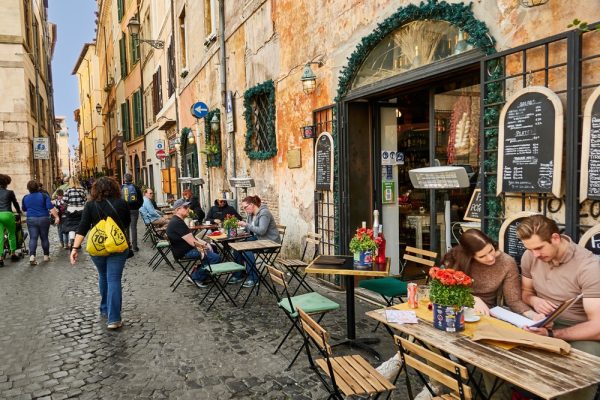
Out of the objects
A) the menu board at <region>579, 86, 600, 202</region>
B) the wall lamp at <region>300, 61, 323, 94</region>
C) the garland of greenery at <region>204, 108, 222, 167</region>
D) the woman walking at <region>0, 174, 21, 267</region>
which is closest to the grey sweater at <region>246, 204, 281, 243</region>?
the wall lamp at <region>300, 61, 323, 94</region>

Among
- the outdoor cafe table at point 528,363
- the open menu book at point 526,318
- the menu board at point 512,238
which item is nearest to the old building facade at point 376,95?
the menu board at point 512,238

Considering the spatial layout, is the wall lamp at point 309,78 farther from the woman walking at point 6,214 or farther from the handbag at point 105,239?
the woman walking at point 6,214

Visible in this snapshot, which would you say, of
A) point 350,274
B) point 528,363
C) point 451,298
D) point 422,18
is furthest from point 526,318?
point 422,18

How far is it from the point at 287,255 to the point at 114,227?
4003mm

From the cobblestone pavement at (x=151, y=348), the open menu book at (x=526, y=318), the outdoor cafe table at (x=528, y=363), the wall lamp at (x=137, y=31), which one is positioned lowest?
the cobblestone pavement at (x=151, y=348)

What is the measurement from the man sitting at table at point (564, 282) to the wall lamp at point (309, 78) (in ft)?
15.3

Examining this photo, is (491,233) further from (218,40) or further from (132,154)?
(132,154)

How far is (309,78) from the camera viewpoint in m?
7.13

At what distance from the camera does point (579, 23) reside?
328cm

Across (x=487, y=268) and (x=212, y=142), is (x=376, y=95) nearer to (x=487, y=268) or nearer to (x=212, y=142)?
(x=487, y=268)

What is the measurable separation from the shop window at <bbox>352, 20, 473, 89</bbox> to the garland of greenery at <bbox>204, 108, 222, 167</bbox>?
6785mm

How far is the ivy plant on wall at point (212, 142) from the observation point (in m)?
12.6

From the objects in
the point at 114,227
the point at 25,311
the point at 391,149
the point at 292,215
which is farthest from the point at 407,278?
the point at 25,311

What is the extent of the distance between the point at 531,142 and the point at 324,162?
3625 millimetres
